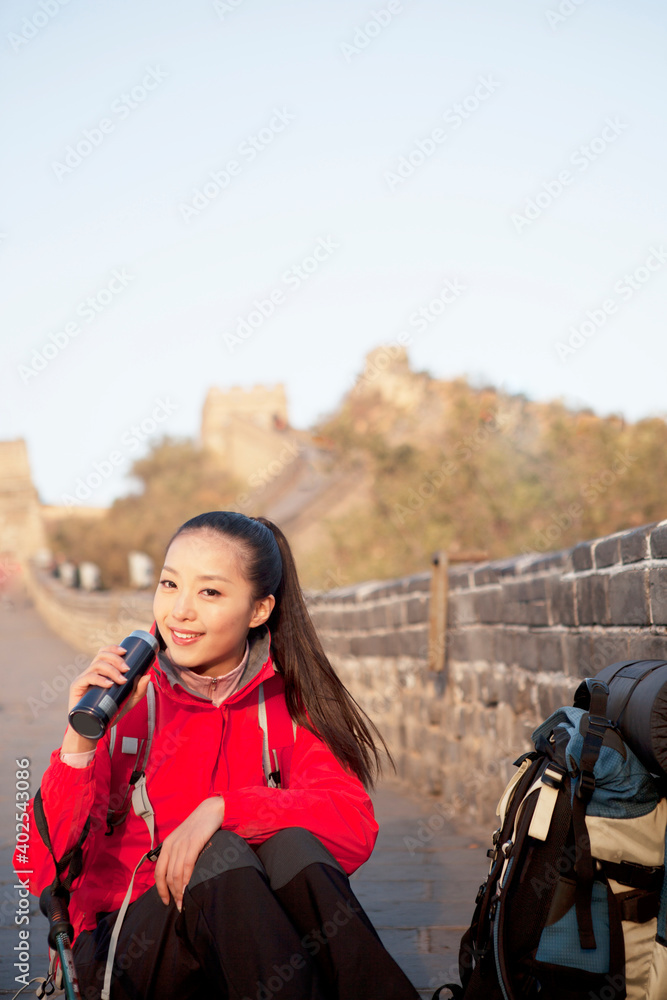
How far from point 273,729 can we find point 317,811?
313 mm

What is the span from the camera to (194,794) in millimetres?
2199

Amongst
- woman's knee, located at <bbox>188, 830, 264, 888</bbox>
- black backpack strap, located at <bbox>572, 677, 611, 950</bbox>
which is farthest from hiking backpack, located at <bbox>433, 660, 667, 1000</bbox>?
woman's knee, located at <bbox>188, 830, 264, 888</bbox>

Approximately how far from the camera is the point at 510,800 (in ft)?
7.20

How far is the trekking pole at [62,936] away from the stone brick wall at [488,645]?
185 cm

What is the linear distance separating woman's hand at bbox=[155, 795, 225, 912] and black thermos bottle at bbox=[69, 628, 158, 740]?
0.29 metres

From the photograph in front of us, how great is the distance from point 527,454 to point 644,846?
14897 millimetres

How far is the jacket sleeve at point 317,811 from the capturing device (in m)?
2.04

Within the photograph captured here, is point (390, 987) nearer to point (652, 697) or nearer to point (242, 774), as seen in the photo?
point (242, 774)

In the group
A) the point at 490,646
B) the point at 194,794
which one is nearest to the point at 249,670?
the point at 194,794

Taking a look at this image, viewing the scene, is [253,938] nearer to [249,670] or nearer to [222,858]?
[222,858]

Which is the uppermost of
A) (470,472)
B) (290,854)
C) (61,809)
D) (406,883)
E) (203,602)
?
(470,472)

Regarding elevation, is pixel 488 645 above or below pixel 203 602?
below

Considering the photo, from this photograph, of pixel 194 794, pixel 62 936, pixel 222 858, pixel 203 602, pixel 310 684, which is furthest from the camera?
pixel 310 684

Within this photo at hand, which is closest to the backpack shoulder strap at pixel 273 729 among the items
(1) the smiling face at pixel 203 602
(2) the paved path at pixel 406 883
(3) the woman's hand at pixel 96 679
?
(1) the smiling face at pixel 203 602
